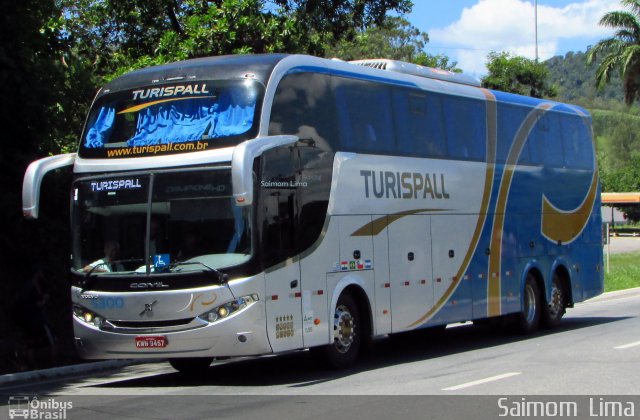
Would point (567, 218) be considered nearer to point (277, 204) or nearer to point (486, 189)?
point (486, 189)

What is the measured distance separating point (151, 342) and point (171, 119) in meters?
2.84

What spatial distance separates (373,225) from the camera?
47.1 ft

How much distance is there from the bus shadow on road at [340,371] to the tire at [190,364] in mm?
107

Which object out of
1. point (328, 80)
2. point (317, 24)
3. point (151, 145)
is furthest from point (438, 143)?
point (317, 24)

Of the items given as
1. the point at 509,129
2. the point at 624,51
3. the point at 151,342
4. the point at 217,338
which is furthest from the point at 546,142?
the point at 624,51

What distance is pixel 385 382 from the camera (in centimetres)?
1227

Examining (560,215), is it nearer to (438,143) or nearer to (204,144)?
(438,143)

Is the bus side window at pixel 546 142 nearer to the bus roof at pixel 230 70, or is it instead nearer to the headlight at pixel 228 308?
the bus roof at pixel 230 70

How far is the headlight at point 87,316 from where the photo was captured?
41.3 feet

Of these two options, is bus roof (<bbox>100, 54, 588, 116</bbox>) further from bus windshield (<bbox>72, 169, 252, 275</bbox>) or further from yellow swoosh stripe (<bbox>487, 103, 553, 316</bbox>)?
yellow swoosh stripe (<bbox>487, 103, 553, 316</bbox>)

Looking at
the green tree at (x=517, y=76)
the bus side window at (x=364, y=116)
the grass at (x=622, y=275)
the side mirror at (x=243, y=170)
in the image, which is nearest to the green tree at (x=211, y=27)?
the bus side window at (x=364, y=116)

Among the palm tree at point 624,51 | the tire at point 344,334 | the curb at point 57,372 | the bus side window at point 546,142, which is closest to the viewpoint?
the tire at point 344,334

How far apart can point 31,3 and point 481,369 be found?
10332mm

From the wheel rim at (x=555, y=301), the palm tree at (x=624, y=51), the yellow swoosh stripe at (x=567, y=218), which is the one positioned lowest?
the wheel rim at (x=555, y=301)
